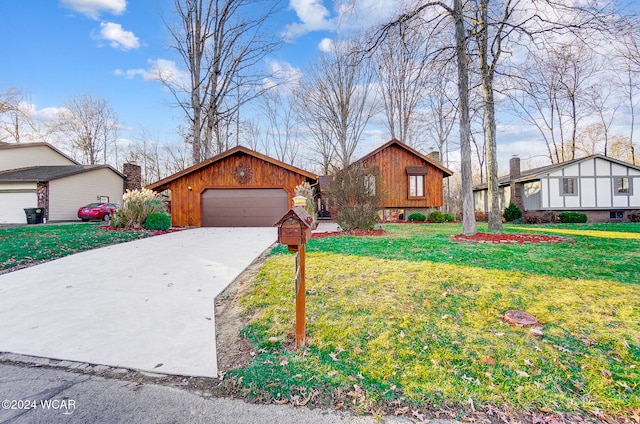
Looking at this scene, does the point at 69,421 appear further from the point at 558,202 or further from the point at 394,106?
the point at 394,106

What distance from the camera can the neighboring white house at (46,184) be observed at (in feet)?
57.9

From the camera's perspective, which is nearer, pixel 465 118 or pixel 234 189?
pixel 465 118

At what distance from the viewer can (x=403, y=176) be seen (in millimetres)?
19562

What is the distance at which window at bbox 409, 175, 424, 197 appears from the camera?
19469 millimetres

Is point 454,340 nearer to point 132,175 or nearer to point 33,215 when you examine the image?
point 33,215

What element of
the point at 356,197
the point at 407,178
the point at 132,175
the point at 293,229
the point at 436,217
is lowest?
the point at 436,217

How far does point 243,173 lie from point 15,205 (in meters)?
15.3

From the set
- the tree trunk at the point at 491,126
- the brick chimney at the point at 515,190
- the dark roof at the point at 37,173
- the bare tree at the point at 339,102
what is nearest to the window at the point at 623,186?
the brick chimney at the point at 515,190

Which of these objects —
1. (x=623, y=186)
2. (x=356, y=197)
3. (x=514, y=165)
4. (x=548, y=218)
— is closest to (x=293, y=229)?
(x=356, y=197)

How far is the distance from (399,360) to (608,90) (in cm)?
2798

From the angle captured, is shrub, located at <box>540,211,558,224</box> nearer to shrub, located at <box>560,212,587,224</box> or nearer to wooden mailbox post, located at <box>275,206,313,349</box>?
shrub, located at <box>560,212,587,224</box>

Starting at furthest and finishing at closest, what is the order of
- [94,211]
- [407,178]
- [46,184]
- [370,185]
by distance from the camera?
[407,178], [94,211], [46,184], [370,185]

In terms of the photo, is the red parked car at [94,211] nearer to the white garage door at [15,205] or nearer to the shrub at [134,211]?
the white garage door at [15,205]

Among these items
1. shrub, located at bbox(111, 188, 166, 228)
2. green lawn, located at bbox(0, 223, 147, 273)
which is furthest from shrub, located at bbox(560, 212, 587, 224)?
shrub, located at bbox(111, 188, 166, 228)
